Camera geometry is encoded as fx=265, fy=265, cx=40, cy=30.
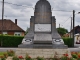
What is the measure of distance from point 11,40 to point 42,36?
28516 mm

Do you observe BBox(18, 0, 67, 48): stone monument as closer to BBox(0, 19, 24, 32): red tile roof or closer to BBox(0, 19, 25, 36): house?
BBox(0, 19, 25, 36): house

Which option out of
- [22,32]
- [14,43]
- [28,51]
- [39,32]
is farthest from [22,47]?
[22,32]

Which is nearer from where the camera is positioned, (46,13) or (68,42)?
(46,13)

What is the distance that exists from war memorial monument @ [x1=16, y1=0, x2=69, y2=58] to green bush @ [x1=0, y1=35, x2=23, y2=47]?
89.3 ft

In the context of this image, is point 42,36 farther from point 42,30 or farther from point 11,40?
point 11,40

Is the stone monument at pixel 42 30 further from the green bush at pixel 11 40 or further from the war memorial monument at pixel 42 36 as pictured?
the green bush at pixel 11 40

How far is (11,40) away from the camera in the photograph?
45500 millimetres

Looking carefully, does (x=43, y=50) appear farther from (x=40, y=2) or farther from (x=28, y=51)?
(x=40, y=2)

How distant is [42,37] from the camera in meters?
17.4

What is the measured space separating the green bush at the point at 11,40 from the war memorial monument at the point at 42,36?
2722 centimetres

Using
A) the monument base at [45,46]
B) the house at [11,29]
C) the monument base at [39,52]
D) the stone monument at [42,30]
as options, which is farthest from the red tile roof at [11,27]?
the monument base at [39,52]

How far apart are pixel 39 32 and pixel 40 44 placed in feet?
4.12

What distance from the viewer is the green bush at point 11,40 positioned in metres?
45.3

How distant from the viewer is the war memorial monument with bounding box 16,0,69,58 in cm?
1617
